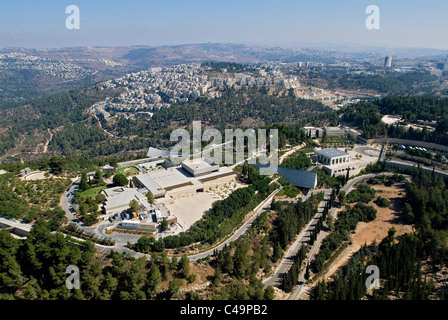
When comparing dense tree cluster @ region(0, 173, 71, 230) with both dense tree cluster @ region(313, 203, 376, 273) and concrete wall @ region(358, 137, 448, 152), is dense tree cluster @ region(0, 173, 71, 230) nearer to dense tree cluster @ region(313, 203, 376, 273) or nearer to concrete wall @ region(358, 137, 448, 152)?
dense tree cluster @ region(313, 203, 376, 273)

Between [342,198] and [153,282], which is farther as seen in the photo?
[342,198]

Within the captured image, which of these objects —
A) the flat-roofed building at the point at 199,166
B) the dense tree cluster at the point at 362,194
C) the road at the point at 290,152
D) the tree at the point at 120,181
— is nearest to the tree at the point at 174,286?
the tree at the point at 120,181

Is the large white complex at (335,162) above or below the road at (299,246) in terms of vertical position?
above

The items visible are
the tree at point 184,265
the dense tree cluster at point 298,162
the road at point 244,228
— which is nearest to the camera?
the tree at point 184,265

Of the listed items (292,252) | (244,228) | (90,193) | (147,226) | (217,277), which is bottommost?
(292,252)

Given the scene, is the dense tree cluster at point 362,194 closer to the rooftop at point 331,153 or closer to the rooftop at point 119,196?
the rooftop at point 331,153

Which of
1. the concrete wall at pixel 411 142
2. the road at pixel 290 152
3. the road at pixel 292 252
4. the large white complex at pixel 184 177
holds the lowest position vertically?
the road at pixel 292 252

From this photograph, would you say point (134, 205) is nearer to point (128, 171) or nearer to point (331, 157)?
point (128, 171)

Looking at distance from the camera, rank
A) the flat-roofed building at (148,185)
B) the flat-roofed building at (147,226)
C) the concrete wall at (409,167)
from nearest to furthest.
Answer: the flat-roofed building at (147,226) < the flat-roofed building at (148,185) < the concrete wall at (409,167)

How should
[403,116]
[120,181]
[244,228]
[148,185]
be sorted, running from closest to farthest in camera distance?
[244,228] → [148,185] → [120,181] → [403,116]

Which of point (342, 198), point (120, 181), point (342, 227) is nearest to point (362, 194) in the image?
point (342, 198)
